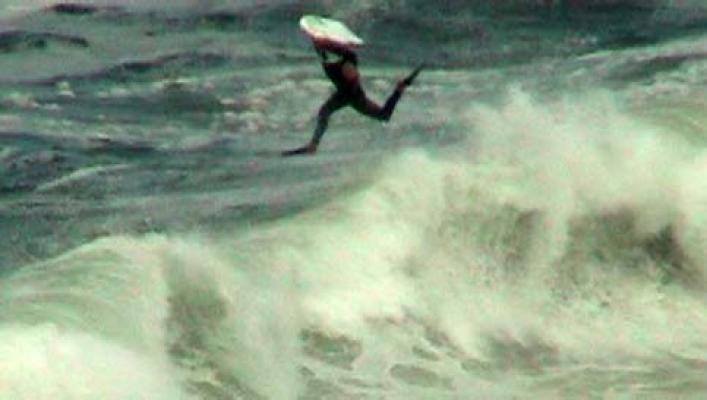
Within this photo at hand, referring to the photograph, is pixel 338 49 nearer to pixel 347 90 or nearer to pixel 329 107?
pixel 347 90

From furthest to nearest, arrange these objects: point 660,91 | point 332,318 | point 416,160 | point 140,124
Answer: point 140,124
point 660,91
point 416,160
point 332,318

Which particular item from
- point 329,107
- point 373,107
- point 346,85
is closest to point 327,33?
point 346,85

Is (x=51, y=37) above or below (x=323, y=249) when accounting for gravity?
below

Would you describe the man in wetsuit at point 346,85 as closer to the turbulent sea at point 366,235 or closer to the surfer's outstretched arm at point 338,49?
the surfer's outstretched arm at point 338,49

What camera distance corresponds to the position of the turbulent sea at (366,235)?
16141 millimetres

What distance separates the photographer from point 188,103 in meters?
28.0

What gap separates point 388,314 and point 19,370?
151 inches

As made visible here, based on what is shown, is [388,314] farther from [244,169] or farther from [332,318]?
[244,169]

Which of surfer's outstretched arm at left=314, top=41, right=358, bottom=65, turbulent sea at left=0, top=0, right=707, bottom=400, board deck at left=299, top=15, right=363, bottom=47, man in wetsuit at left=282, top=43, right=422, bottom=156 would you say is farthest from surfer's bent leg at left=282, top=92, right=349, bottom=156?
turbulent sea at left=0, top=0, right=707, bottom=400

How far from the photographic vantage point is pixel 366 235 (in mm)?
18859

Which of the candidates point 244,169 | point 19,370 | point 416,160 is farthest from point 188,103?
point 19,370

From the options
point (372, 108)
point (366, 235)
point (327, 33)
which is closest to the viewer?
point (327, 33)

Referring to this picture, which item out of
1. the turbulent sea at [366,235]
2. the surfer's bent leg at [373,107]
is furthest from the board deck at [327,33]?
the turbulent sea at [366,235]

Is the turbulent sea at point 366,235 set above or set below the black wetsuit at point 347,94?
below
